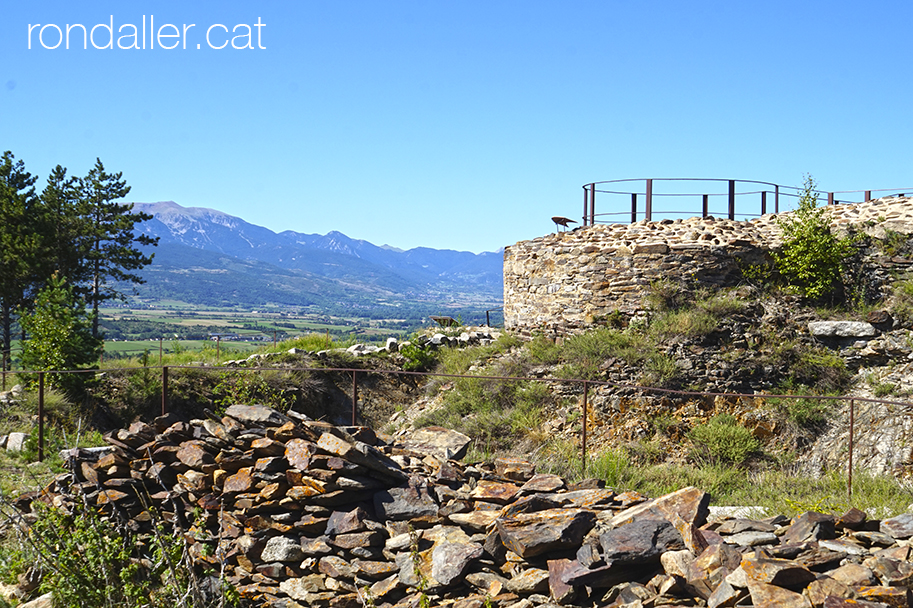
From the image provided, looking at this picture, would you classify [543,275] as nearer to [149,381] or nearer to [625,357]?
[625,357]

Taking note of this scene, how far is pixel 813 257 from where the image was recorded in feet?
53.0

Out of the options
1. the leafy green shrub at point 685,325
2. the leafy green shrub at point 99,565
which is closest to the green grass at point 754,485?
the leafy green shrub at point 685,325

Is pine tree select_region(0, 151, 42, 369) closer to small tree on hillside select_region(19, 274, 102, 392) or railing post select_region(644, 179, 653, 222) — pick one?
small tree on hillside select_region(19, 274, 102, 392)

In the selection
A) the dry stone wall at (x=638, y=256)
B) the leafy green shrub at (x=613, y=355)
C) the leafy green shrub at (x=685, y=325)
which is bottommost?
the leafy green shrub at (x=613, y=355)

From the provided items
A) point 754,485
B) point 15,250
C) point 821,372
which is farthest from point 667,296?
point 15,250

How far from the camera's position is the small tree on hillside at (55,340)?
1419 centimetres

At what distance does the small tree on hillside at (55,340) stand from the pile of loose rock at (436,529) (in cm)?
669

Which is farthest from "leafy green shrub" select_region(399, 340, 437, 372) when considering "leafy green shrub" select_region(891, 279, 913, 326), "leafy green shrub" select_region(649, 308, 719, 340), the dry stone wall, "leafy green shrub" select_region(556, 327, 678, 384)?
"leafy green shrub" select_region(891, 279, 913, 326)

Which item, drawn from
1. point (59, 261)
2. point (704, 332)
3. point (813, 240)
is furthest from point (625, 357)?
point (59, 261)

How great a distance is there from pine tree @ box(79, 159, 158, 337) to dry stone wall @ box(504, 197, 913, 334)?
21667 millimetres

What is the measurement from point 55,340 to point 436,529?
11.4m

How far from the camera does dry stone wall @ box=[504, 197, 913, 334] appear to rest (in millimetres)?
16297

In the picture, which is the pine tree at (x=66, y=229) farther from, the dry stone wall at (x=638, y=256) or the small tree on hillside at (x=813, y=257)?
the small tree on hillside at (x=813, y=257)

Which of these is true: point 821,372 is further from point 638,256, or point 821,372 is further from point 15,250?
point 15,250
